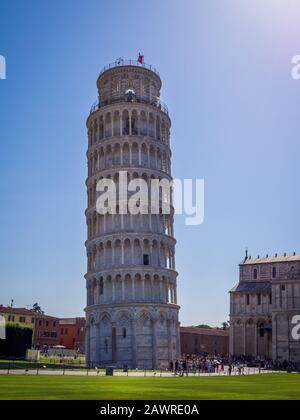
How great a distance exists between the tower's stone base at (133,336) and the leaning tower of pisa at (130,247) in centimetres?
11

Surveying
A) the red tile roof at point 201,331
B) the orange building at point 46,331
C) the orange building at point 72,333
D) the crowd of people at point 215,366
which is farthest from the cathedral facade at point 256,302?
the orange building at point 46,331

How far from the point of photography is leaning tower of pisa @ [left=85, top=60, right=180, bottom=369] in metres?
68.8

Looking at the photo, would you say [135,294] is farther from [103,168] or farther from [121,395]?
[121,395]

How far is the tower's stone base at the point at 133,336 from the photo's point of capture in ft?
223

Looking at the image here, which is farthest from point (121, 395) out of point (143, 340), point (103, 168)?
point (103, 168)

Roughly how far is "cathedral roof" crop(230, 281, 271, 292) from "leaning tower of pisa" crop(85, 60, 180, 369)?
37.6m

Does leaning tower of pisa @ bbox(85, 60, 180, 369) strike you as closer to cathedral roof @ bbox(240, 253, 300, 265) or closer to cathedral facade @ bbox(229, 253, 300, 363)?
cathedral facade @ bbox(229, 253, 300, 363)

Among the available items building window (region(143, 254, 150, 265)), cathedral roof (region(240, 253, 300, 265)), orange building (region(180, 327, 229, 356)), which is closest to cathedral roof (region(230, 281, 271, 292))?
cathedral roof (region(240, 253, 300, 265))

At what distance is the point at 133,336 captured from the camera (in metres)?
68.1

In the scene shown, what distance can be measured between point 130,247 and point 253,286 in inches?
1778

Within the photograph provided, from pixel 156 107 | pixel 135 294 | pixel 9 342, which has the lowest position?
pixel 9 342
